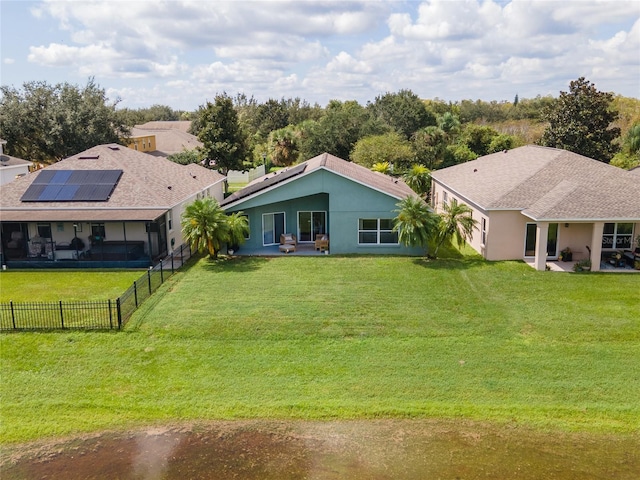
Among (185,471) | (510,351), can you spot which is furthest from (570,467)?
(185,471)

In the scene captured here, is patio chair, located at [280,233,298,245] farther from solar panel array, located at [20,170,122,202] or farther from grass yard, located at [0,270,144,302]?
solar panel array, located at [20,170,122,202]

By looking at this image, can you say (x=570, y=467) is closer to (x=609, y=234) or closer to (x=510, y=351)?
(x=510, y=351)

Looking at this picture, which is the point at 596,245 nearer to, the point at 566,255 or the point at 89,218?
the point at 566,255

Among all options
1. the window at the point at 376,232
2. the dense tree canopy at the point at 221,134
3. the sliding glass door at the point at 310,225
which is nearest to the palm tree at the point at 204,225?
the sliding glass door at the point at 310,225

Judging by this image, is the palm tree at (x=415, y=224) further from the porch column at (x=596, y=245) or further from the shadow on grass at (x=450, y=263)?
the porch column at (x=596, y=245)

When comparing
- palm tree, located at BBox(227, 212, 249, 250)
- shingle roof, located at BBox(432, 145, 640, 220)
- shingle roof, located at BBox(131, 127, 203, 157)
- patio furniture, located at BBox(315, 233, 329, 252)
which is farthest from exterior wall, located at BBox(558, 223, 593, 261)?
shingle roof, located at BBox(131, 127, 203, 157)
